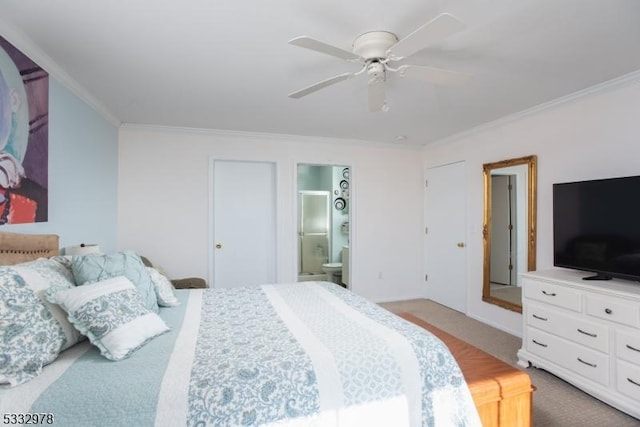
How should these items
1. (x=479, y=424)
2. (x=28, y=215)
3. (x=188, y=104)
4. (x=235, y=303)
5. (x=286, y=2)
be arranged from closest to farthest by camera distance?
1. (x=479, y=424)
2. (x=286, y=2)
3. (x=28, y=215)
4. (x=235, y=303)
5. (x=188, y=104)

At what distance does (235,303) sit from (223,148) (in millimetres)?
2419

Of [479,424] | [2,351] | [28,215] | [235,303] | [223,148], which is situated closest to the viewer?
[2,351]

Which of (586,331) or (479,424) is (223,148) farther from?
(586,331)

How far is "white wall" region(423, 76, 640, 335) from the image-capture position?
249cm

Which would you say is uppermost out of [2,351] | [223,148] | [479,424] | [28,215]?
[223,148]

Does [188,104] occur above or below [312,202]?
above

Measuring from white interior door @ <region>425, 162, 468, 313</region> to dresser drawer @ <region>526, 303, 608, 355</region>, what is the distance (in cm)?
143

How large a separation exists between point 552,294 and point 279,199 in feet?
9.89

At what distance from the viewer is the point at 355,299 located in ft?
7.16

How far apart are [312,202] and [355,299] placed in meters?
4.11

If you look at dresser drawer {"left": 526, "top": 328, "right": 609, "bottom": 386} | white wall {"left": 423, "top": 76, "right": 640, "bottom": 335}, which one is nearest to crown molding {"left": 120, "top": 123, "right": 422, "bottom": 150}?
white wall {"left": 423, "top": 76, "right": 640, "bottom": 335}

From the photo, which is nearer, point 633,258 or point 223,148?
point 633,258

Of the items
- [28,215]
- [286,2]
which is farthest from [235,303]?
[286,2]

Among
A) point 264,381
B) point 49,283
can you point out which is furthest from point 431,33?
point 49,283
